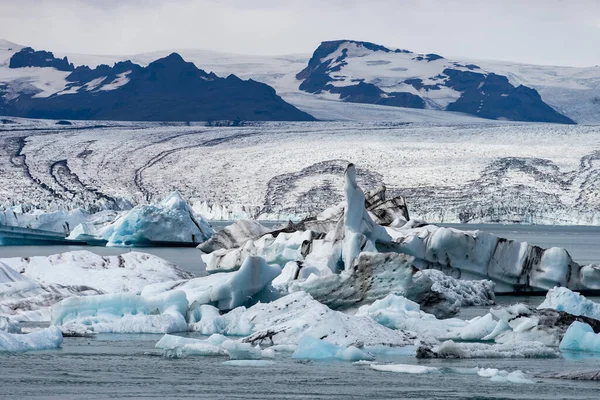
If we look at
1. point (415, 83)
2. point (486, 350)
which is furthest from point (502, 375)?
point (415, 83)

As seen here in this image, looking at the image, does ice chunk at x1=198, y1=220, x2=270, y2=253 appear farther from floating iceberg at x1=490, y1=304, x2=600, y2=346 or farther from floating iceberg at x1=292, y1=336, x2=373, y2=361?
floating iceberg at x1=292, y1=336, x2=373, y2=361

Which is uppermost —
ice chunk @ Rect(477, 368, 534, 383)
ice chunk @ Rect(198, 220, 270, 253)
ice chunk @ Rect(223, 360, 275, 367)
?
ice chunk @ Rect(477, 368, 534, 383)

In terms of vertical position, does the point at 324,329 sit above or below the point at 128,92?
above

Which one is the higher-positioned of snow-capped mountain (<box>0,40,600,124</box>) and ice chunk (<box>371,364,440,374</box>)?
ice chunk (<box>371,364,440,374</box>)

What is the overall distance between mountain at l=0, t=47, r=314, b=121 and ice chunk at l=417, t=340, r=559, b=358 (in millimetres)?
103061

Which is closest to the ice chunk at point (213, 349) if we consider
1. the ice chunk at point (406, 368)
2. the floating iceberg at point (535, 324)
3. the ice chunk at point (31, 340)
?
the ice chunk at point (31, 340)

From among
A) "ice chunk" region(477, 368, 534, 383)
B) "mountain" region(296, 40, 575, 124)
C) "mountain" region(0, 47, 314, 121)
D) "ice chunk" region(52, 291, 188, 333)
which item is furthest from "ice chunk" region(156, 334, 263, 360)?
"mountain" region(296, 40, 575, 124)

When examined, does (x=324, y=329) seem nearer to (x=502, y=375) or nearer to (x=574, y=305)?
(x=502, y=375)

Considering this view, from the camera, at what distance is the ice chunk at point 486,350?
33.3 feet

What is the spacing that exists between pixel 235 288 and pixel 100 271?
340 centimetres

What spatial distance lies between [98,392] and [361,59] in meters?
134

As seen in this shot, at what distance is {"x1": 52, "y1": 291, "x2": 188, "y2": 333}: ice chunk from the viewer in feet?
39.1

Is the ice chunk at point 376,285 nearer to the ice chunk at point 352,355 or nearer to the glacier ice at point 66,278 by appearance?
the glacier ice at point 66,278

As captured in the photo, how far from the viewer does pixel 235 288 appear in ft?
42.4
